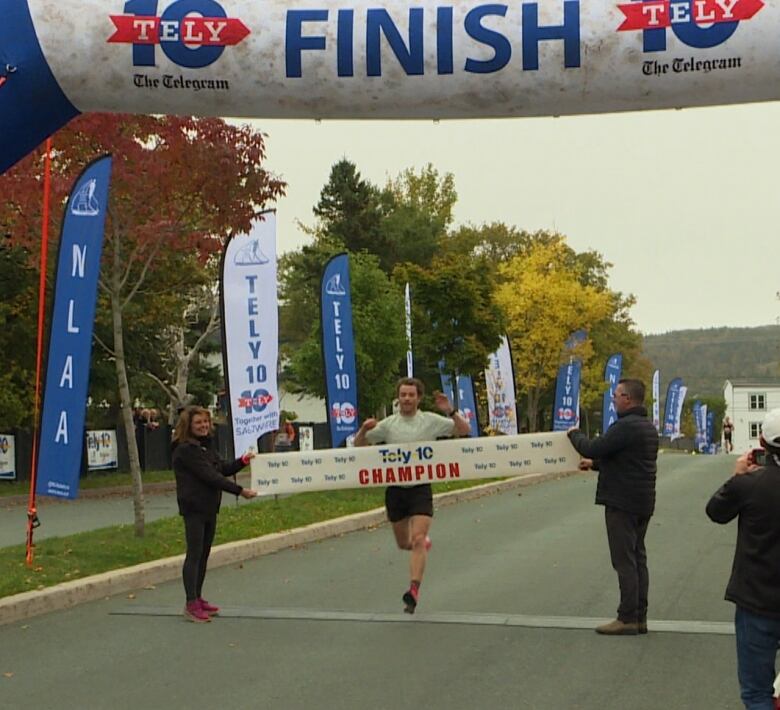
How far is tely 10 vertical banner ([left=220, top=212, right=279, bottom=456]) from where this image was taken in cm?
1780

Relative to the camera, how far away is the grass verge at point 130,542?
1130cm

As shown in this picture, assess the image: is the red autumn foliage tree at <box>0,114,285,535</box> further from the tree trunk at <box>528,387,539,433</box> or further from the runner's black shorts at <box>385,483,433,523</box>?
the tree trunk at <box>528,387,539,433</box>

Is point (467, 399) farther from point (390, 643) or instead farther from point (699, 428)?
point (699, 428)

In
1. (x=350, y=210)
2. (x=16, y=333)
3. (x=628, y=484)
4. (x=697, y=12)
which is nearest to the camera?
(x=697, y=12)

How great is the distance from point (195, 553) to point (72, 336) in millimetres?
3522

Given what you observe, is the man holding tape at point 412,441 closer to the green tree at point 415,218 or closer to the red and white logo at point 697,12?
the red and white logo at point 697,12

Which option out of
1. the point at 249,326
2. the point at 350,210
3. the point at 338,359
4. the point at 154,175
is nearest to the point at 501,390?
the point at 338,359

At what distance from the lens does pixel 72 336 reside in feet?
40.1

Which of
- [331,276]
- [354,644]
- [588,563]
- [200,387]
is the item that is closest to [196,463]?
[354,644]

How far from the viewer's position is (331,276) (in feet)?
73.7

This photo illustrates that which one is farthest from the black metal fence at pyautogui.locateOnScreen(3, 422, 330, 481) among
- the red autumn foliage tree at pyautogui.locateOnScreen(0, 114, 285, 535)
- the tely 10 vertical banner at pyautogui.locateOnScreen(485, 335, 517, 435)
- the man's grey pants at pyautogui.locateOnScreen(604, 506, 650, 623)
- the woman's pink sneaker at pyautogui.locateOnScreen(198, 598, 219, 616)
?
the man's grey pants at pyautogui.locateOnScreen(604, 506, 650, 623)

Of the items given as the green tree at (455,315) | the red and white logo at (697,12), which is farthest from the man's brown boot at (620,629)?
the green tree at (455,315)

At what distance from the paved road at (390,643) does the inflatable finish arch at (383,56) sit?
11.2 ft

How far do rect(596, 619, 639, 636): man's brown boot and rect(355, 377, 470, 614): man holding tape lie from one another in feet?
5.43
